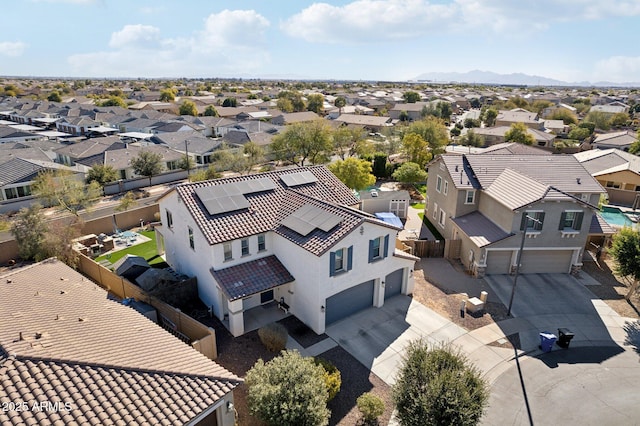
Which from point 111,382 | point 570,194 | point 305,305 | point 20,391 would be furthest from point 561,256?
point 20,391

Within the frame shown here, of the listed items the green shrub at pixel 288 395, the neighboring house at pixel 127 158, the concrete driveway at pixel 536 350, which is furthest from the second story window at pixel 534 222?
the neighboring house at pixel 127 158

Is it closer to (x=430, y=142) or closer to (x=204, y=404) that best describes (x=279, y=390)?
(x=204, y=404)

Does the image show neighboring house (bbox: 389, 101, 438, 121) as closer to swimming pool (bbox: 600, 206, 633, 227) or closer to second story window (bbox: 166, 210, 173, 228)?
swimming pool (bbox: 600, 206, 633, 227)

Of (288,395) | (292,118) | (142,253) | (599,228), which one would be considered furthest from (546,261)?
(292,118)

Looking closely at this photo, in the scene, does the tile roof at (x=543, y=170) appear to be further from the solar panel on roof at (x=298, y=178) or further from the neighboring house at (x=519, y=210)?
the solar panel on roof at (x=298, y=178)

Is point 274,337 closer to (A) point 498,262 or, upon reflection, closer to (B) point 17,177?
(A) point 498,262

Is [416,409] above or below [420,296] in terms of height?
above
